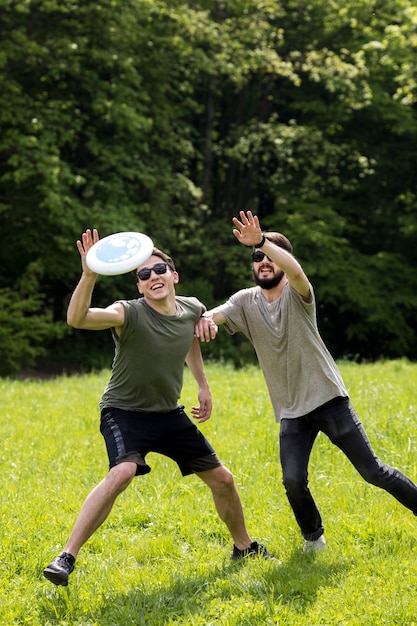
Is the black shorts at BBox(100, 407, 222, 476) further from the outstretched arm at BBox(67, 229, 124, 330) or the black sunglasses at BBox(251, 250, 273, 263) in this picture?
the black sunglasses at BBox(251, 250, 273, 263)

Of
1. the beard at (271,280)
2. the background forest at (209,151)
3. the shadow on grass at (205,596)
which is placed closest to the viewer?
the shadow on grass at (205,596)

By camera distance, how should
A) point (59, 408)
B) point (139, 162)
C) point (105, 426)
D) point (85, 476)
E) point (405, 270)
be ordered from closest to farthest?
point (105, 426), point (85, 476), point (59, 408), point (139, 162), point (405, 270)

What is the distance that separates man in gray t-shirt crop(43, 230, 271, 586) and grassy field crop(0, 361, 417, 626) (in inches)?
17.4

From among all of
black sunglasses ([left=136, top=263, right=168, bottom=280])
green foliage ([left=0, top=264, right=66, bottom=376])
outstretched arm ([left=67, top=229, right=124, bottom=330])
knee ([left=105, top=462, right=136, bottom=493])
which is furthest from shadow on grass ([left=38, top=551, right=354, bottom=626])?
green foliage ([left=0, top=264, right=66, bottom=376])

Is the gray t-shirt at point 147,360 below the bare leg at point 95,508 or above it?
above

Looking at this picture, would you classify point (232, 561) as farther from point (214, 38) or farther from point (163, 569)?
point (214, 38)

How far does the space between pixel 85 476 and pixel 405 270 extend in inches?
735

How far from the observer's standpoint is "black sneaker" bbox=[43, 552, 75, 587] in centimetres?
452

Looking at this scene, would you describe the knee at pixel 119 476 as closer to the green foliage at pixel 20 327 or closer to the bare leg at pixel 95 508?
the bare leg at pixel 95 508

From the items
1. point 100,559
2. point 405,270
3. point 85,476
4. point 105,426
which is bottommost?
point 405,270

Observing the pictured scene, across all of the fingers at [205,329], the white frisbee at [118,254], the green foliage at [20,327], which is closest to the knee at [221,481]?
the fingers at [205,329]

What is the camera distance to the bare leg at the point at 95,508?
15.4 ft

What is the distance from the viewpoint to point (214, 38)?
21266 millimetres

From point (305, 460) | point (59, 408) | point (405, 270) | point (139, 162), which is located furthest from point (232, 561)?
point (405, 270)
